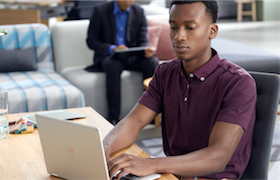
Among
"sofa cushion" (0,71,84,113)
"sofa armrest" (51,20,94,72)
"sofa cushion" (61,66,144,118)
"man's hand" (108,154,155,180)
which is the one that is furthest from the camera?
"sofa armrest" (51,20,94,72)

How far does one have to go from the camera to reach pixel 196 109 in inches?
48.0

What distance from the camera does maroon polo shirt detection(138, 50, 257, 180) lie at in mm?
1110

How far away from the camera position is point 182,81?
1276 millimetres

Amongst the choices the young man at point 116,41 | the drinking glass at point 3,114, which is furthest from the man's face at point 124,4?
the drinking glass at point 3,114

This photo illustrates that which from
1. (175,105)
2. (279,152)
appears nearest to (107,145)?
(175,105)

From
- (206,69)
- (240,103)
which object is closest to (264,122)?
(240,103)

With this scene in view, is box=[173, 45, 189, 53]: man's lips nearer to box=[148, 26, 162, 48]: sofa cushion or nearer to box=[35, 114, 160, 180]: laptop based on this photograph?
box=[35, 114, 160, 180]: laptop

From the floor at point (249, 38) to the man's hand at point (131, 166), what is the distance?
4.84 ft

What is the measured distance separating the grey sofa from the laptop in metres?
1.73

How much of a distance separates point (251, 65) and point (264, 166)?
95.1 inches

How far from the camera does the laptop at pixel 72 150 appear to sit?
85cm

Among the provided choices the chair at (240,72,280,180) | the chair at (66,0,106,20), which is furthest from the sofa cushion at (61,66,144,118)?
the chair at (66,0,106,20)

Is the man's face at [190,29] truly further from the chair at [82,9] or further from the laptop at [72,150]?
the chair at [82,9]

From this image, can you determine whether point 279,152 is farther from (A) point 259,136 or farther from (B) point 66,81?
(B) point 66,81
